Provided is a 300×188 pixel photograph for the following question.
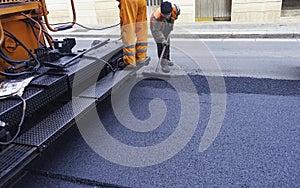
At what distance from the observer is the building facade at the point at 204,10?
9.48 m

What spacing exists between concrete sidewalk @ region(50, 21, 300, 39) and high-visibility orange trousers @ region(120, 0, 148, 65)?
4343 mm

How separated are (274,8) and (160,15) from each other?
6.46 meters

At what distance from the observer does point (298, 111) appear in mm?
3314

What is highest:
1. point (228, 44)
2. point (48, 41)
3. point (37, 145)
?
point (48, 41)

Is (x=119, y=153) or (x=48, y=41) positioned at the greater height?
(x=48, y=41)

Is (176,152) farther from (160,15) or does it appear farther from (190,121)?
(160,15)

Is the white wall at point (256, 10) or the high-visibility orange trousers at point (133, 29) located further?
the white wall at point (256, 10)

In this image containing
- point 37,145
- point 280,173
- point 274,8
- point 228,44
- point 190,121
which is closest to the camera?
point 37,145

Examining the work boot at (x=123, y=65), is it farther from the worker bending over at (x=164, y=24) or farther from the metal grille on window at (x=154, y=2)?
the metal grille on window at (x=154, y=2)

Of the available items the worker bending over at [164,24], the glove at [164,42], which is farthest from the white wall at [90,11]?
the glove at [164,42]

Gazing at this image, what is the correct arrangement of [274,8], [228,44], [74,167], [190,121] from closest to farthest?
[74,167], [190,121], [228,44], [274,8]

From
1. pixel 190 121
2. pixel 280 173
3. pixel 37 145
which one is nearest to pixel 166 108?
pixel 190 121

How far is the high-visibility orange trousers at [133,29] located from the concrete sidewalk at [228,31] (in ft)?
14.2

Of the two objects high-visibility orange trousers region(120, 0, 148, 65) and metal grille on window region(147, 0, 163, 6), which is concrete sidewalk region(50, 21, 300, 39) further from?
high-visibility orange trousers region(120, 0, 148, 65)
